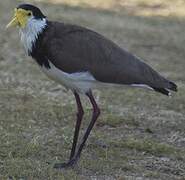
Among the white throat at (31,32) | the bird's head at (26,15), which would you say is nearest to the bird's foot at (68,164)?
the white throat at (31,32)

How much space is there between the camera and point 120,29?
13.5 m

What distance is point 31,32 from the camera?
226 inches

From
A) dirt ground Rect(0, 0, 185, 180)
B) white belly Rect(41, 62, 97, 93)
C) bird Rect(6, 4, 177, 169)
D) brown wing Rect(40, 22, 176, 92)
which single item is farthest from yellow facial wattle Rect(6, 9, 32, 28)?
dirt ground Rect(0, 0, 185, 180)

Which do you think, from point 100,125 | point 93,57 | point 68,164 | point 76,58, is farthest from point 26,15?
point 100,125

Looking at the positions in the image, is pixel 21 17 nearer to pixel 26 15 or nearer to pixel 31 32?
pixel 26 15

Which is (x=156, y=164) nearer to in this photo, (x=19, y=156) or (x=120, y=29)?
(x=19, y=156)

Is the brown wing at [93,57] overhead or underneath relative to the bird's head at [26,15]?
underneath

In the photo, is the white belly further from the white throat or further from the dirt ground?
the dirt ground

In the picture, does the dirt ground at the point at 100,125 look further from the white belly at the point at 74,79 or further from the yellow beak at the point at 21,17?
the yellow beak at the point at 21,17

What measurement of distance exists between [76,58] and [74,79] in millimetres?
198

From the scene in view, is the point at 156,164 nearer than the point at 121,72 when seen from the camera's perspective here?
No

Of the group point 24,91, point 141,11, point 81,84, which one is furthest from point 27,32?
point 141,11

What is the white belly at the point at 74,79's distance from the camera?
5719mm

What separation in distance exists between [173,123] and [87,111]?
3.15 ft
